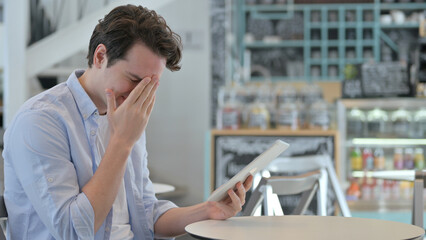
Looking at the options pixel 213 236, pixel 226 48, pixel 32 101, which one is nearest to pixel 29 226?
pixel 32 101

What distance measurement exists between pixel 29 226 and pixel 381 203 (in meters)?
4.29

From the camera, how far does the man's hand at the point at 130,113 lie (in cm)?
155

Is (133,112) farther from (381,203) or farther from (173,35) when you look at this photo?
(381,203)

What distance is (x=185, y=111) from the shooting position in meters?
6.16

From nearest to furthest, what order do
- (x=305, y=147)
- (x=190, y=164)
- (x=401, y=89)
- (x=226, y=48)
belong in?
(x=305, y=147), (x=401, y=89), (x=190, y=164), (x=226, y=48)

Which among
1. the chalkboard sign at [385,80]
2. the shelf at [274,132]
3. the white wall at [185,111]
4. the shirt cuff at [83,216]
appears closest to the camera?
the shirt cuff at [83,216]

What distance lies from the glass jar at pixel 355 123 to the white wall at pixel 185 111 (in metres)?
1.45

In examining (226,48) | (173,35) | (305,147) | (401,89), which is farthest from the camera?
(226,48)

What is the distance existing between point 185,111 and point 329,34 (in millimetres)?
5050

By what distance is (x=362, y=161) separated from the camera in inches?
215

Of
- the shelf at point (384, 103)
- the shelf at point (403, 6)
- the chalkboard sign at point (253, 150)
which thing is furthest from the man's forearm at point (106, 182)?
the shelf at point (403, 6)

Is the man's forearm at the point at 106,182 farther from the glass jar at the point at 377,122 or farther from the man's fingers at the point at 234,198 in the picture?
the glass jar at the point at 377,122

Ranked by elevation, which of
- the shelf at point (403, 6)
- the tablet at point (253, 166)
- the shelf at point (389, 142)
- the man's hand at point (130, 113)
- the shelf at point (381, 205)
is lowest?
the shelf at point (381, 205)

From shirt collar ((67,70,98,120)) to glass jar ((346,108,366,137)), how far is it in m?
3.97
